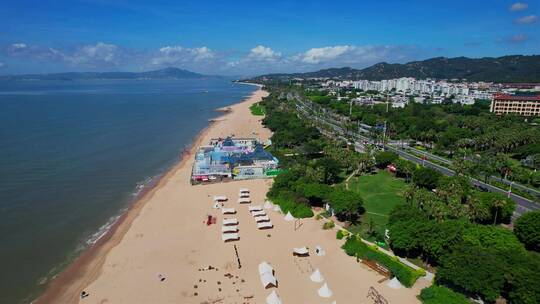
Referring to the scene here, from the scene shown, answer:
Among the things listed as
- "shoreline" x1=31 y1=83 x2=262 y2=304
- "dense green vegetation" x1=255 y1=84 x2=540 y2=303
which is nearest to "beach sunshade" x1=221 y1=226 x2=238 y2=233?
"dense green vegetation" x1=255 y1=84 x2=540 y2=303

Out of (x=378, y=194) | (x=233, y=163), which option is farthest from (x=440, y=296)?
(x=233, y=163)

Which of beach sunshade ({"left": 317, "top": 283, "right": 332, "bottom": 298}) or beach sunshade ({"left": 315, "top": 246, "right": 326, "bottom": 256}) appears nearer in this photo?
beach sunshade ({"left": 317, "top": 283, "right": 332, "bottom": 298})

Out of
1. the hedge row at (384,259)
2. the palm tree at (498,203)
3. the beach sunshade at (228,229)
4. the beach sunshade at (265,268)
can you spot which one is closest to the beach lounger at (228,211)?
the beach sunshade at (228,229)

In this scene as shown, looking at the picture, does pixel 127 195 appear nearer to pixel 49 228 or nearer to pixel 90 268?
pixel 49 228

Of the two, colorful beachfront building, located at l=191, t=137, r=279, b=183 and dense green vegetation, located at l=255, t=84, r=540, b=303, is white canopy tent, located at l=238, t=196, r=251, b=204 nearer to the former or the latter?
dense green vegetation, located at l=255, t=84, r=540, b=303

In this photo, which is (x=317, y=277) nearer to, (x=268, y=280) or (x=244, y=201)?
(x=268, y=280)

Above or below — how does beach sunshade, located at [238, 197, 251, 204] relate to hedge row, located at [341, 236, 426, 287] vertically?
below

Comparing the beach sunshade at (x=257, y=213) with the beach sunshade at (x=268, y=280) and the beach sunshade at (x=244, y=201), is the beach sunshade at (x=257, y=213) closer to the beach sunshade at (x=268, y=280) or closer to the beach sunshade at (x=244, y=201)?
the beach sunshade at (x=244, y=201)
